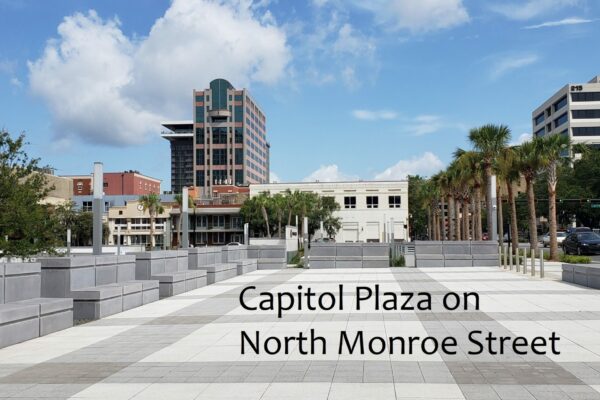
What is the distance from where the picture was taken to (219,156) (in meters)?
155

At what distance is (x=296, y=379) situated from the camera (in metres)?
7.35

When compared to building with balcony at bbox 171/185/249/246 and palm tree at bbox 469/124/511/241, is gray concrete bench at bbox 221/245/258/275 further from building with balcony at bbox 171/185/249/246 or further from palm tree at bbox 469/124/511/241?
building with balcony at bbox 171/185/249/246

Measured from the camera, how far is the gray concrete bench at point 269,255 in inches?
1228

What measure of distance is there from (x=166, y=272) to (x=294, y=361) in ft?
36.1

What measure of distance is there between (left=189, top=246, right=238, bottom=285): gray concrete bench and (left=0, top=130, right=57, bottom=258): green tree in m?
5.39

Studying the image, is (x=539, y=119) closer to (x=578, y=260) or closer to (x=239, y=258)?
(x=578, y=260)

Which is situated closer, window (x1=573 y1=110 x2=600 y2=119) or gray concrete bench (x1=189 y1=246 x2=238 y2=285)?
gray concrete bench (x1=189 y1=246 x2=238 y2=285)

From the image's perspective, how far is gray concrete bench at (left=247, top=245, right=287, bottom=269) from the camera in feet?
102

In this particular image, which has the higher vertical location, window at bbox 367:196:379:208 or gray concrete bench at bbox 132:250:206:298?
window at bbox 367:196:379:208

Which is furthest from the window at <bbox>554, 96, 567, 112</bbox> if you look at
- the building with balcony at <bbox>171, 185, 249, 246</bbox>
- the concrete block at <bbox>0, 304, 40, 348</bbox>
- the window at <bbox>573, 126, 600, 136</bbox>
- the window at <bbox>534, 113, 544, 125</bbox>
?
the concrete block at <bbox>0, 304, 40, 348</bbox>

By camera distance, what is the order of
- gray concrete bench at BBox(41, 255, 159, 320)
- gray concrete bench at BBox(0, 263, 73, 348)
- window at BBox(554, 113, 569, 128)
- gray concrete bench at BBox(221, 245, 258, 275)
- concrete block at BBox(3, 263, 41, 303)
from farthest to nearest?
window at BBox(554, 113, 569, 128) → gray concrete bench at BBox(221, 245, 258, 275) → gray concrete bench at BBox(41, 255, 159, 320) → concrete block at BBox(3, 263, 41, 303) → gray concrete bench at BBox(0, 263, 73, 348)

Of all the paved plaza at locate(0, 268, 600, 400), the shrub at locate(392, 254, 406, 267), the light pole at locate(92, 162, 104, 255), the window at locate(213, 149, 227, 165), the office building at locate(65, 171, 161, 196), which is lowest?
the paved plaza at locate(0, 268, 600, 400)

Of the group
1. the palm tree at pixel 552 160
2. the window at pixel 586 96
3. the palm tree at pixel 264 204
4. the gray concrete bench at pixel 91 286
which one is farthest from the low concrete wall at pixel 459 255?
the window at pixel 586 96

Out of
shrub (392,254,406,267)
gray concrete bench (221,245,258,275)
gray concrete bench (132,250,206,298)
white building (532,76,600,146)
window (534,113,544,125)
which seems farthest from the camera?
window (534,113,544,125)
